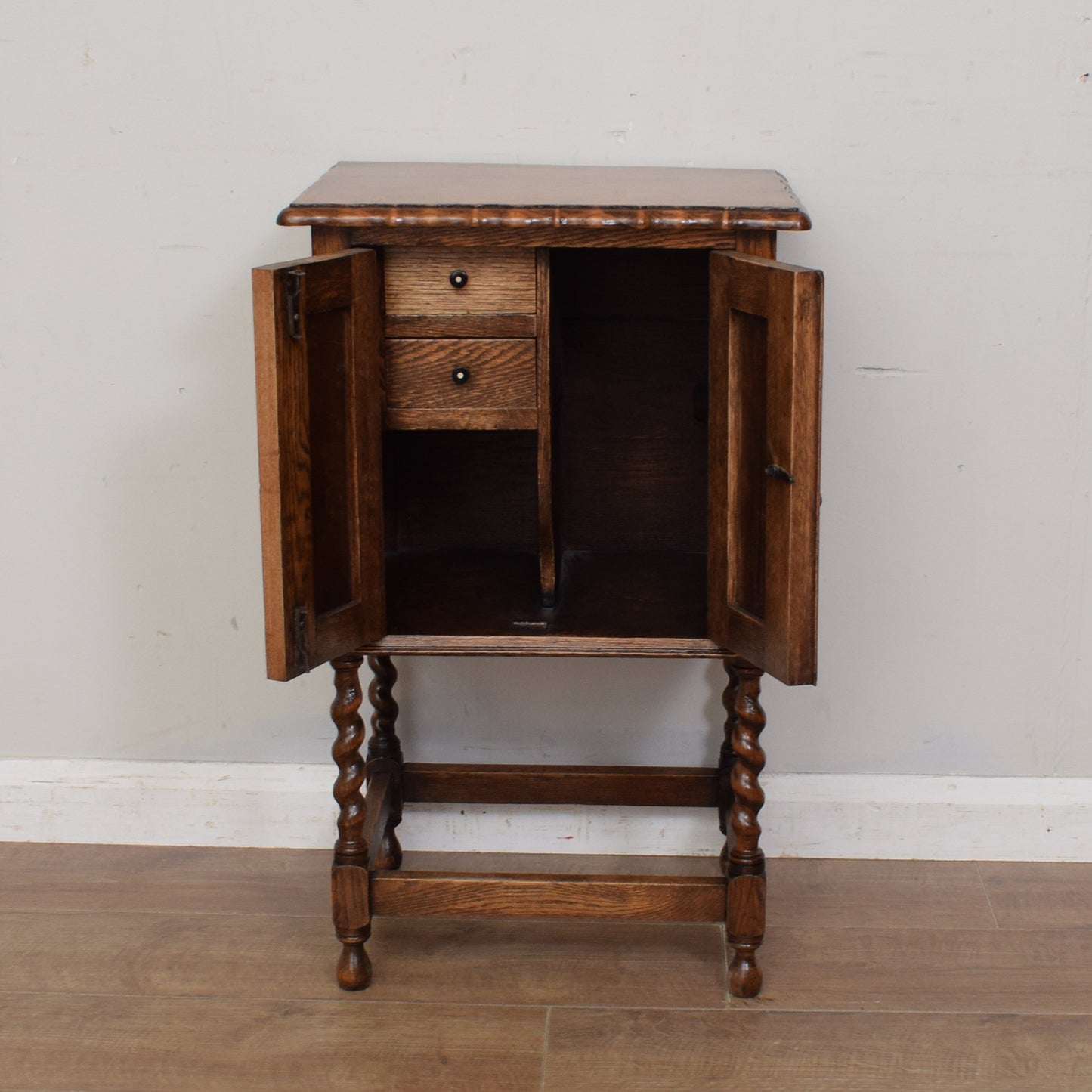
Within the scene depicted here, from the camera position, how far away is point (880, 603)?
8.13 ft

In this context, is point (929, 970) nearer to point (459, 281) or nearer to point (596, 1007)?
point (596, 1007)

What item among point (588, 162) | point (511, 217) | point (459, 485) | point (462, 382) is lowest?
point (459, 485)

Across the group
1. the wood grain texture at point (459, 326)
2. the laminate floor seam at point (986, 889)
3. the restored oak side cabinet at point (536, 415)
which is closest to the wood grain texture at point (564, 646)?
the restored oak side cabinet at point (536, 415)

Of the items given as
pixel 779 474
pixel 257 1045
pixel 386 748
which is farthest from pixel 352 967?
pixel 779 474

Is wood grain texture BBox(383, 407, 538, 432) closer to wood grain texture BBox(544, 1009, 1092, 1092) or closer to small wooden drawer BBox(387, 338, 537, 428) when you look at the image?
small wooden drawer BBox(387, 338, 537, 428)

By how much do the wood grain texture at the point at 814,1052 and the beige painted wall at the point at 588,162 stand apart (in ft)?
1.98

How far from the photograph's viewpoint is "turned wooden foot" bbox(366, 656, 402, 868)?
2439 millimetres

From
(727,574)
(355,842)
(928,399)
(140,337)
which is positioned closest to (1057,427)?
(928,399)

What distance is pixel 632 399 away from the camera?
2.42 meters

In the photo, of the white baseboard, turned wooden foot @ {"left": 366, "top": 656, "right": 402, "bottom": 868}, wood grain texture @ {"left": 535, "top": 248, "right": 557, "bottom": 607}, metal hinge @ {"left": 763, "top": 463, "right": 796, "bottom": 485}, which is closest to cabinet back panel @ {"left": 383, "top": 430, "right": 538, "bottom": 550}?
turned wooden foot @ {"left": 366, "top": 656, "right": 402, "bottom": 868}

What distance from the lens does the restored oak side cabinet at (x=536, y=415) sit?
1.77 meters

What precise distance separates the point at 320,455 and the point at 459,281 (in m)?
0.32

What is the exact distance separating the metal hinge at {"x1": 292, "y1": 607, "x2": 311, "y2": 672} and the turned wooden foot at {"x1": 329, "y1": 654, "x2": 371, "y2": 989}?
181mm

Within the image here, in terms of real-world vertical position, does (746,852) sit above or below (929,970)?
above
